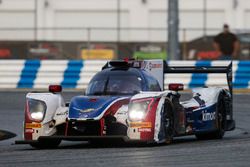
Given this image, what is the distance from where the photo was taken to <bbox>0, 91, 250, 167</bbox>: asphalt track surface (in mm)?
11484

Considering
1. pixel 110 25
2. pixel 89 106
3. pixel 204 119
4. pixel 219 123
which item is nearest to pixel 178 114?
pixel 204 119

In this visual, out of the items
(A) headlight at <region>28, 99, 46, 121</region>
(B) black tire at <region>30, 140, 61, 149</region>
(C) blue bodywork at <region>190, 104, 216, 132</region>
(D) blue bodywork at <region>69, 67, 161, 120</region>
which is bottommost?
(B) black tire at <region>30, 140, 61, 149</region>

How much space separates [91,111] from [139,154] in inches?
53.4

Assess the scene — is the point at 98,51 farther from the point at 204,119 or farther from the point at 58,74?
the point at 204,119

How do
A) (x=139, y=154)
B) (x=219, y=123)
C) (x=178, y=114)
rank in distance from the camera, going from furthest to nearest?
(x=219, y=123)
(x=178, y=114)
(x=139, y=154)

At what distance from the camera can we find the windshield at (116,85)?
14.5 m

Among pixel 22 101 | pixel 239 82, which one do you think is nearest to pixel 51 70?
pixel 22 101

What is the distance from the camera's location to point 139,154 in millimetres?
12469

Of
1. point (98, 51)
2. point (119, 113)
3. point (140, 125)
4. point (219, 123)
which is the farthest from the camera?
point (98, 51)

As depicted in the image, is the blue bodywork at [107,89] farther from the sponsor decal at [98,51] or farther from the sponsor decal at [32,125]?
the sponsor decal at [98,51]

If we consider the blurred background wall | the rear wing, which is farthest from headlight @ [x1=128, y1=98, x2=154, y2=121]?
the blurred background wall

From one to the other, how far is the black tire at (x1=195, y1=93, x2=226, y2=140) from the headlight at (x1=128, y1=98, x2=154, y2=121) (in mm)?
2281

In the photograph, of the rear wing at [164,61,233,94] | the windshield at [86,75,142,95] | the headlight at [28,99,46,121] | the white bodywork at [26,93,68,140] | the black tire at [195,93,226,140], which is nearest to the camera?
the white bodywork at [26,93,68,140]

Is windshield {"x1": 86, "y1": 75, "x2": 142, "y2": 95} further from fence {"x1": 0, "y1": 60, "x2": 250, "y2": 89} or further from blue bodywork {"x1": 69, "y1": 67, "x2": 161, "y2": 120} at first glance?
fence {"x1": 0, "y1": 60, "x2": 250, "y2": 89}
